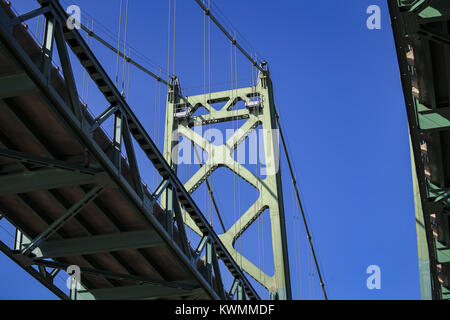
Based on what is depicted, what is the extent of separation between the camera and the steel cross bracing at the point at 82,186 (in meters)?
10.1

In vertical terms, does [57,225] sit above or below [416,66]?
below

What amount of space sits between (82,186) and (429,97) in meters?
6.09

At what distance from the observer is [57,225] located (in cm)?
1328

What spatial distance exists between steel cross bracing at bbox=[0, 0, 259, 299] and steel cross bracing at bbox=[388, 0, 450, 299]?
4.36 m

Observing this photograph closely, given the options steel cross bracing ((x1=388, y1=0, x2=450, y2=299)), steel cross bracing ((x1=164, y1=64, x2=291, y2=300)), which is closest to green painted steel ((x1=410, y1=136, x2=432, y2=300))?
steel cross bracing ((x1=388, y1=0, x2=450, y2=299))

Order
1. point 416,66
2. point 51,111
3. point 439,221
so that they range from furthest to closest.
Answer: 1. point 439,221
2. point 416,66
3. point 51,111

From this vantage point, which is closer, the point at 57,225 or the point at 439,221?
the point at 57,225

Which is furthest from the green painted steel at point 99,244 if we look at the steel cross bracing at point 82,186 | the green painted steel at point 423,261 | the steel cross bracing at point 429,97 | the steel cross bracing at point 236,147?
the steel cross bracing at point 236,147

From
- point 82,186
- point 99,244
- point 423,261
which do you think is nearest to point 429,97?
point 423,261

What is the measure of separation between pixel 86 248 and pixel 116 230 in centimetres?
69
